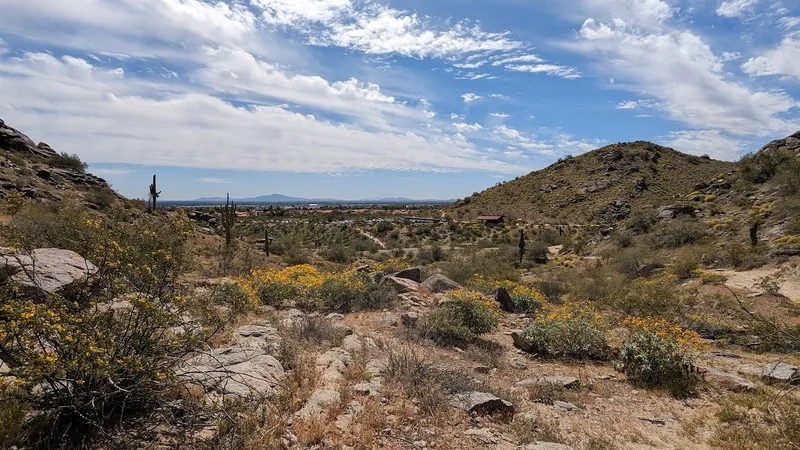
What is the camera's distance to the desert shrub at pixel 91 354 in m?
3.21

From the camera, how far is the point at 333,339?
7746mm

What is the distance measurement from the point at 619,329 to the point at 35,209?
1882 cm

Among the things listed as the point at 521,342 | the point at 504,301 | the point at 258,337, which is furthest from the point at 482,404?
the point at 504,301

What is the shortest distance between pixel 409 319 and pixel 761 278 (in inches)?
478

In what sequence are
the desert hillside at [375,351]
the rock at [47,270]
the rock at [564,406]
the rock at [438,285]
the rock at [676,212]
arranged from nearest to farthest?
the desert hillside at [375,351] < the rock at [47,270] < the rock at [564,406] < the rock at [438,285] < the rock at [676,212]

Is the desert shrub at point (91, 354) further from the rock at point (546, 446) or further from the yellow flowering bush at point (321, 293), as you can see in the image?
the yellow flowering bush at point (321, 293)

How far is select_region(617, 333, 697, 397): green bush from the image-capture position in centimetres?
675

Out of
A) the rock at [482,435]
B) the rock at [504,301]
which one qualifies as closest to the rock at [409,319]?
the rock at [504,301]

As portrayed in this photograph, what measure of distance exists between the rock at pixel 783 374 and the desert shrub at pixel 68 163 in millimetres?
37524

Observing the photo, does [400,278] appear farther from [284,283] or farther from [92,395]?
[92,395]

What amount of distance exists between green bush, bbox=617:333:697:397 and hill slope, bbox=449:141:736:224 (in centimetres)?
3996

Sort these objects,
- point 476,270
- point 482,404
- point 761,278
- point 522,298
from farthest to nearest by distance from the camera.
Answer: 1. point 476,270
2. point 761,278
3. point 522,298
4. point 482,404

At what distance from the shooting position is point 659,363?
7.05m

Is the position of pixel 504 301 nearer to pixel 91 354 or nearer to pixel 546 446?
pixel 546 446
